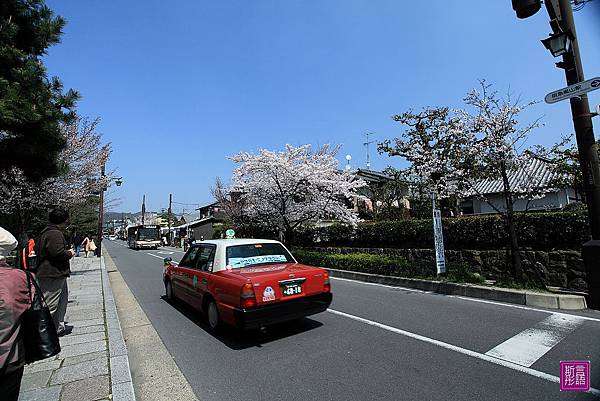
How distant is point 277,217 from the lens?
17531 millimetres

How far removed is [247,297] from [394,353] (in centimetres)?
213

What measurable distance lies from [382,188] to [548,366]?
1566cm

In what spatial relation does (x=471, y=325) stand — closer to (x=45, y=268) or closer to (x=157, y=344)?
(x=157, y=344)

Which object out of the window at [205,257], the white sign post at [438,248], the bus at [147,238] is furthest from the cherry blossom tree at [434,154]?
the bus at [147,238]

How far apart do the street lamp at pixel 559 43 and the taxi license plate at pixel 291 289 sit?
6003 millimetres

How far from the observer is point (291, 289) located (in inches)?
203

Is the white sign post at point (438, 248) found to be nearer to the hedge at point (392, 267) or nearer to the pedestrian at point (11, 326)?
the hedge at point (392, 267)

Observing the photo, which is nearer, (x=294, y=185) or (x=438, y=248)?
(x=438, y=248)

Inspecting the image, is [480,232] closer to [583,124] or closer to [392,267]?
[392,267]

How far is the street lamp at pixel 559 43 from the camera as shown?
5770 mm

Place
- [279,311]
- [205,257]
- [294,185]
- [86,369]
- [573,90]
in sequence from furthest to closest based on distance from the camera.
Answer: [294,185], [205,257], [573,90], [279,311], [86,369]

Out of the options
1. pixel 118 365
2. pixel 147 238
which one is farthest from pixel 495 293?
pixel 147 238

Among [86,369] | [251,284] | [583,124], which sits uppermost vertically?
[583,124]

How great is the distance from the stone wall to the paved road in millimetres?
2904
